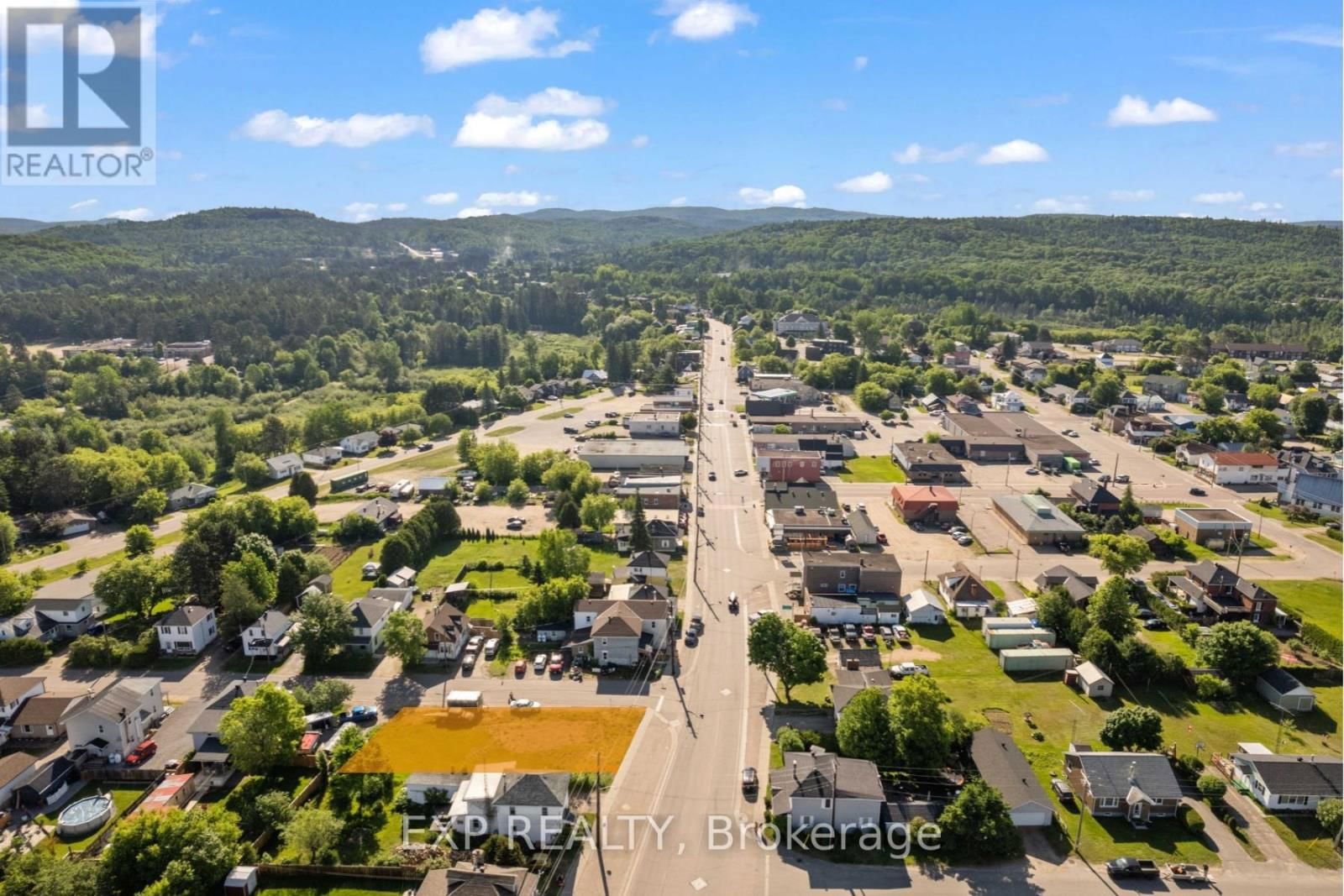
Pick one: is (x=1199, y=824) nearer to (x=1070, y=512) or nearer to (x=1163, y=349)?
(x=1070, y=512)

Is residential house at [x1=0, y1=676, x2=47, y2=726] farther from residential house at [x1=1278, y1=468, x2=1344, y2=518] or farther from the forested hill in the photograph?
the forested hill

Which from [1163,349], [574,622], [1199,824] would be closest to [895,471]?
[574,622]

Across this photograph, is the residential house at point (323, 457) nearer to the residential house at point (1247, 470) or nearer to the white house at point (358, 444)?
the white house at point (358, 444)

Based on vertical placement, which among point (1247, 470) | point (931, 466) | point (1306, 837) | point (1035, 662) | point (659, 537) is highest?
point (1247, 470)

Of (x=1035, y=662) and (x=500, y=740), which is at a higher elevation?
(x=1035, y=662)

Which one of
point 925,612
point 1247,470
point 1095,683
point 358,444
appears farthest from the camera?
point 358,444

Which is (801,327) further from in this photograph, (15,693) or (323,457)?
(15,693)

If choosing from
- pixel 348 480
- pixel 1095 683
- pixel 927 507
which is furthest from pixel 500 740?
pixel 348 480
